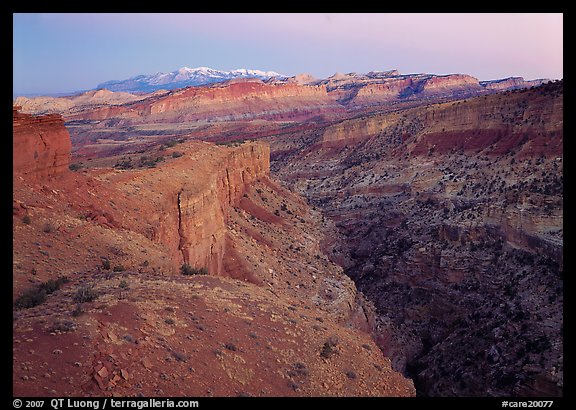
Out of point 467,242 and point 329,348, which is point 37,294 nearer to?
point 329,348

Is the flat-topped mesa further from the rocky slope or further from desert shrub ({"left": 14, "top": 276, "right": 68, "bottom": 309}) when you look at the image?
the rocky slope

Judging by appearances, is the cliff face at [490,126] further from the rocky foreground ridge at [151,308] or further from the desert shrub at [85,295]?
the desert shrub at [85,295]

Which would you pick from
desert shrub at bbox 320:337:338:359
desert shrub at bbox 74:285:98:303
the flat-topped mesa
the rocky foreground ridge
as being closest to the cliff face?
the rocky foreground ridge

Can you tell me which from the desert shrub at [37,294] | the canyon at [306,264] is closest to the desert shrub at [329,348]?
the canyon at [306,264]

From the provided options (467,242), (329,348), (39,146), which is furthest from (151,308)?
(467,242)
